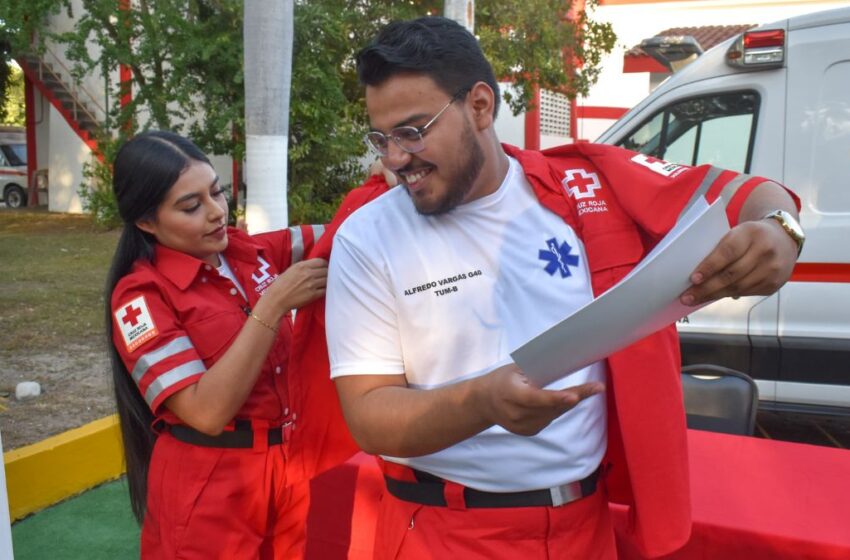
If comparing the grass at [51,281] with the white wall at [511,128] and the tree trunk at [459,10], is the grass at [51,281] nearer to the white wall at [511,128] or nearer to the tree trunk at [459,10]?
the tree trunk at [459,10]

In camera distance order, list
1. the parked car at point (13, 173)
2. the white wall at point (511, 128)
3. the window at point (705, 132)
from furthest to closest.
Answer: the parked car at point (13, 173) < the white wall at point (511, 128) < the window at point (705, 132)

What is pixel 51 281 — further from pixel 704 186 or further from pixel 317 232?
pixel 704 186

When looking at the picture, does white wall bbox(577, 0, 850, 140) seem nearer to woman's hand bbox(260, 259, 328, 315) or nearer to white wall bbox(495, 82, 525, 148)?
white wall bbox(495, 82, 525, 148)

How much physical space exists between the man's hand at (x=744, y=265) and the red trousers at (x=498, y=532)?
0.56 m

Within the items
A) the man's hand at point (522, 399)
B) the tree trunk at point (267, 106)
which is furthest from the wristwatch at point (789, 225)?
the tree trunk at point (267, 106)

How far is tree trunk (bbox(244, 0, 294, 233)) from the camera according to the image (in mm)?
4309

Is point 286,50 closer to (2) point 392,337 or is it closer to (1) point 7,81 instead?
(2) point 392,337

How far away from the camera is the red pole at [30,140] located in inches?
815

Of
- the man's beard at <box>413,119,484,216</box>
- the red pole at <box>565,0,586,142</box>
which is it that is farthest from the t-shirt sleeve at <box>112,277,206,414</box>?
the red pole at <box>565,0,586,142</box>

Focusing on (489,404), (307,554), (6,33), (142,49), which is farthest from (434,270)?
(6,33)

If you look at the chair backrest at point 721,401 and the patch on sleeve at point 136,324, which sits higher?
the patch on sleeve at point 136,324

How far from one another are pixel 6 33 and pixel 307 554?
1032cm

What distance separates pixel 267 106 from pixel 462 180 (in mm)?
2978

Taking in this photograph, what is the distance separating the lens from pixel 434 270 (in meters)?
1.60
